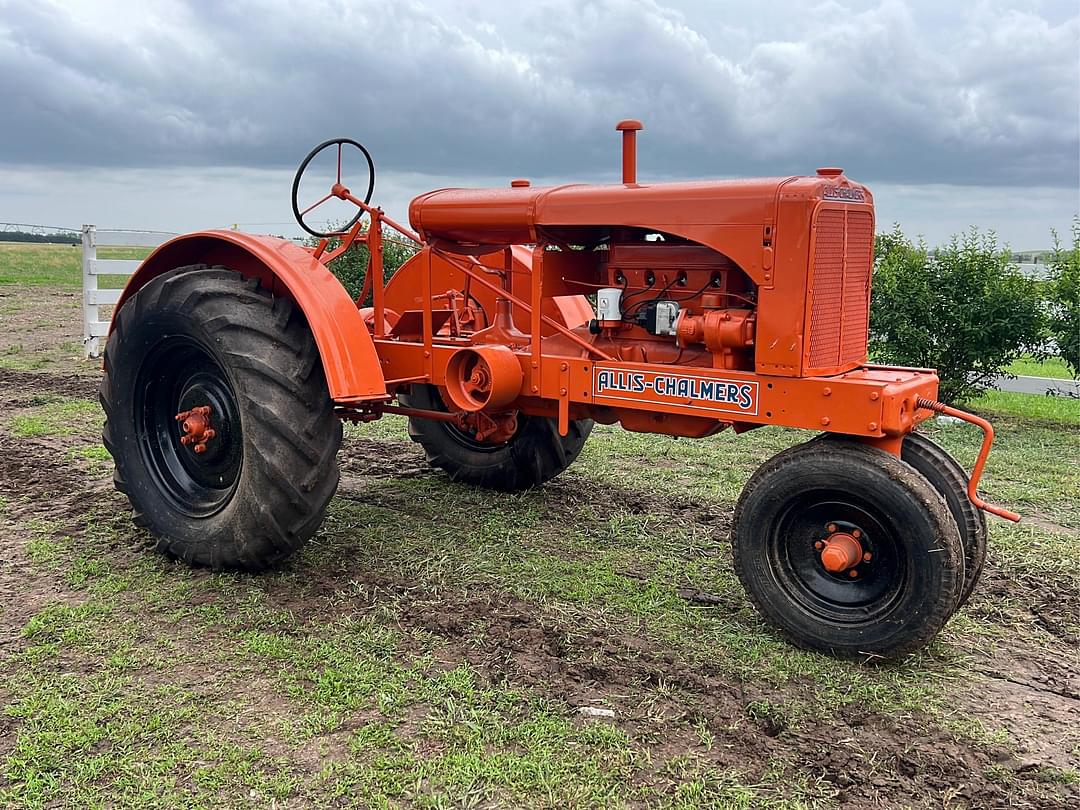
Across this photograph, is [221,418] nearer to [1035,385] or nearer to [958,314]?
[958,314]

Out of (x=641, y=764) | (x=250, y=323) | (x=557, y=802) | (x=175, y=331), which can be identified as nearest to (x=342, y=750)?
(x=557, y=802)

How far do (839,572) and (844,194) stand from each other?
143 centimetres

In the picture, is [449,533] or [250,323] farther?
[449,533]

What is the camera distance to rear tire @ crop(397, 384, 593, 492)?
219 inches

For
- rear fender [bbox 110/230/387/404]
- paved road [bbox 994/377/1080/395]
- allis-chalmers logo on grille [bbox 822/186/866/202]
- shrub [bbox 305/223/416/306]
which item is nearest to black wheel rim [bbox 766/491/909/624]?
allis-chalmers logo on grille [bbox 822/186/866/202]

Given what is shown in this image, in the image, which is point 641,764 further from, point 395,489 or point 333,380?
point 395,489

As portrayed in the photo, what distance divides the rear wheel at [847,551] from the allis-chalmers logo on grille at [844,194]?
92cm

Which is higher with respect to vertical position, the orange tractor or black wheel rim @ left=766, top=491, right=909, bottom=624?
the orange tractor

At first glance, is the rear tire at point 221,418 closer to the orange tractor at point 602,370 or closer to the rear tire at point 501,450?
the orange tractor at point 602,370

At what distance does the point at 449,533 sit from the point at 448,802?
237 centimetres

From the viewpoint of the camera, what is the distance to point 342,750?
2.88 metres

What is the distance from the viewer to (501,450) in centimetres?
571

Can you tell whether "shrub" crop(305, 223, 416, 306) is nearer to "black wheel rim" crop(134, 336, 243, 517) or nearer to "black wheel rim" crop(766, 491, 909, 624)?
"black wheel rim" crop(134, 336, 243, 517)

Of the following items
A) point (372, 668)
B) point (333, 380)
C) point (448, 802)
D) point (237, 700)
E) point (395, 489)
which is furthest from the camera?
point (395, 489)
